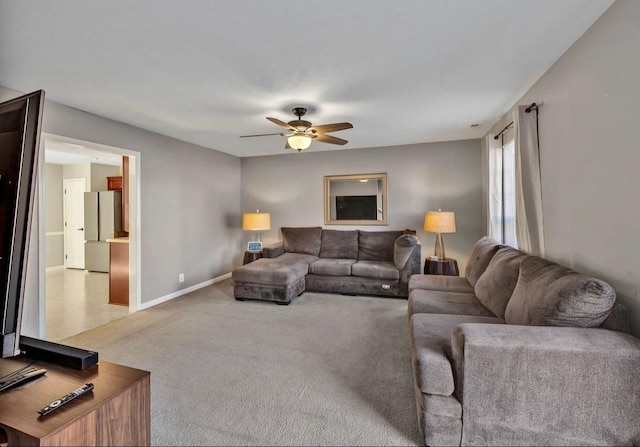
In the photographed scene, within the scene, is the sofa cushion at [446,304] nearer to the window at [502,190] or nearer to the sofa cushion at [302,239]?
the window at [502,190]

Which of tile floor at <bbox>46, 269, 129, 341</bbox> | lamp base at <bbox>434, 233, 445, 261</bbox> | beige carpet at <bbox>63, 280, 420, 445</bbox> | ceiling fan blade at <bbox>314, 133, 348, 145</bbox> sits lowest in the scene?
beige carpet at <bbox>63, 280, 420, 445</bbox>

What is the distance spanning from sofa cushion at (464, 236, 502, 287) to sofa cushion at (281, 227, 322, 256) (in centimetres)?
264

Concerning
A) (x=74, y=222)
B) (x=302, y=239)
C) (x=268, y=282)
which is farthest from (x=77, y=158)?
(x=268, y=282)

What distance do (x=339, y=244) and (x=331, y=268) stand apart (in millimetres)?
745

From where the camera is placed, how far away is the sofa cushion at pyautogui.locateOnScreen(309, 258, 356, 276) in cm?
449

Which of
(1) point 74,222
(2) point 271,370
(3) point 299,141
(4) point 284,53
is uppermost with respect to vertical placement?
(4) point 284,53

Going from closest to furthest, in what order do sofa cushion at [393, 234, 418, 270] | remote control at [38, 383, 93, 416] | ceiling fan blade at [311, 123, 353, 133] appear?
remote control at [38, 383, 93, 416]
ceiling fan blade at [311, 123, 353, 133]
sofa cushion at [393, 234, 418, 270]

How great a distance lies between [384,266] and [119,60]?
3789 mm

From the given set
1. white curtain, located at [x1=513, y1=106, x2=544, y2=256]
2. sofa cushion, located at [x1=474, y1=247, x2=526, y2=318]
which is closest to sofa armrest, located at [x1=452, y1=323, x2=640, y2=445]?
sofa cushion, located at [x1=474, y1=247, x2=526, y2=318]

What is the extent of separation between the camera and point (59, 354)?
1331 mm

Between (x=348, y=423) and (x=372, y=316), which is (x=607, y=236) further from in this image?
(x=372, y=316)

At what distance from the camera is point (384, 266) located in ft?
14.5

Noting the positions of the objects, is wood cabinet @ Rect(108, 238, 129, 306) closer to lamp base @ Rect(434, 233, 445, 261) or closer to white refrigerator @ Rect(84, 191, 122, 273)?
white refrigerator @ Rect(84, 191, 122, 273)

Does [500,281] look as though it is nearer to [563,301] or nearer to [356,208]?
[563,301]
